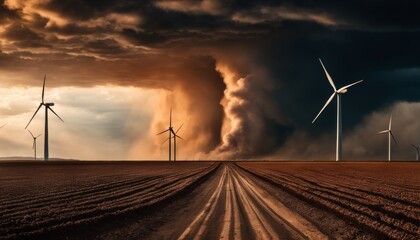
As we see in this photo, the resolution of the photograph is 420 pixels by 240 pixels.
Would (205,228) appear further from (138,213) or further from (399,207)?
(399,207)

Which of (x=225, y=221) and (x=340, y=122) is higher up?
(x=340, y=122)

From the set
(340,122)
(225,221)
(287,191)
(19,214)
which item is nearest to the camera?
(225,221)

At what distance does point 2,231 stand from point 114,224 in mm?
4344

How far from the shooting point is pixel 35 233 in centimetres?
1550

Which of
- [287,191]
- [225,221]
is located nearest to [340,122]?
[287,191]

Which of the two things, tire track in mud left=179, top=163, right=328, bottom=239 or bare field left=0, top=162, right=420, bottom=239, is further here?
bare field left=0, top=162, right=420, bottom=239

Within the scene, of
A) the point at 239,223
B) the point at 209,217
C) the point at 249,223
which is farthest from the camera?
the point at 209,217

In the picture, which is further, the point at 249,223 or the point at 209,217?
the point at 209,217

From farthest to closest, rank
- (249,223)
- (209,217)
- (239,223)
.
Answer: (209,217) → (239,223) → (249,223)

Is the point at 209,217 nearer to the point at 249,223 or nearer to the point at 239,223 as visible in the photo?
the point at 239,223

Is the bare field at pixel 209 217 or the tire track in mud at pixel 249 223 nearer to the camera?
the tire track in mud at pixel 249 223

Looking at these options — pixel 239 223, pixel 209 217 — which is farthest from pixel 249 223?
pixel 209 217

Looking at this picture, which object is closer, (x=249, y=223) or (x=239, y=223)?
(x=249, y=223)

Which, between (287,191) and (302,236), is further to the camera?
(287,191)
